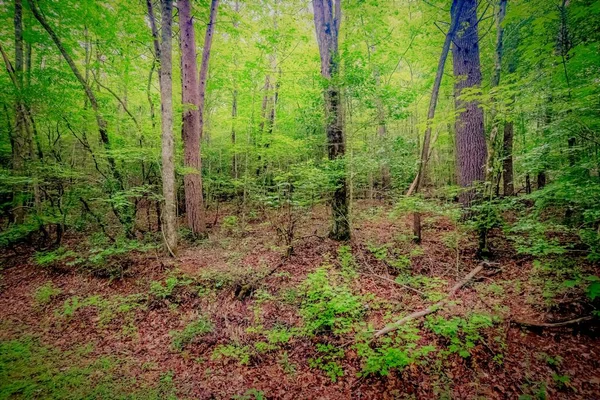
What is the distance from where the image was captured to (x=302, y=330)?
4457 mm

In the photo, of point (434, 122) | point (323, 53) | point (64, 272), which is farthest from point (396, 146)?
point (64, 272)

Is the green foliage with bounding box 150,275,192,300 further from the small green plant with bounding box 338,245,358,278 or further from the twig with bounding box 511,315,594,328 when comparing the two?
the twig with bounding box 511,315,594,328

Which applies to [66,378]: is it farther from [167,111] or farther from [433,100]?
[433,100]

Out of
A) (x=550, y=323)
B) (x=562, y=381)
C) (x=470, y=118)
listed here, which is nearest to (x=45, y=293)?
(x=562, y=381)

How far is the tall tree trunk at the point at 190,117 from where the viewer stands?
328 inches

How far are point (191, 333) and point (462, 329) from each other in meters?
4.53

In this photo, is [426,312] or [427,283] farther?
[427,283]

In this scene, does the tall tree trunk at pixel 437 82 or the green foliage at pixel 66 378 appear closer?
the green foliage at pixel 66 378

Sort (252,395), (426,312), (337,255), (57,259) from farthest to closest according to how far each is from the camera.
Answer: (57,259) < (337,255) < (426,312) < (252,395)

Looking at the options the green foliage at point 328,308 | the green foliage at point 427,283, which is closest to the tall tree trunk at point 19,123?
the green foliage at point 328,308

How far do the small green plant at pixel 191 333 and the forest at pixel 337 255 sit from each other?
0.05m

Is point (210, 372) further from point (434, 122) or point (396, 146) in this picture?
point (396, 146)

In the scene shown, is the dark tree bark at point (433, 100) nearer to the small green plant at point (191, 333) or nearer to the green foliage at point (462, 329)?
the green foliage at point (462, 329)

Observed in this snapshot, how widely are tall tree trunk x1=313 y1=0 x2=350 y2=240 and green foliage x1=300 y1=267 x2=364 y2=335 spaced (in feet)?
7.22
